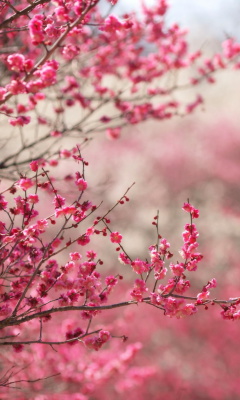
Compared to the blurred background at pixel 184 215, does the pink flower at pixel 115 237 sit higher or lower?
lower

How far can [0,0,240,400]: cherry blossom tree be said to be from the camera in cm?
325

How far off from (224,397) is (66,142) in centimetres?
1285

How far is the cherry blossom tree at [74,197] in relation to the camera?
3254mm

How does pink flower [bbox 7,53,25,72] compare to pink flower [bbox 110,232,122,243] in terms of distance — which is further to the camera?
pink flower [bbox 110,232,122,243]

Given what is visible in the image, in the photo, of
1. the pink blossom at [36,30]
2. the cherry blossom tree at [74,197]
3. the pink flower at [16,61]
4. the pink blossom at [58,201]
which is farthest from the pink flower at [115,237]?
the pink blossom at [36,30]

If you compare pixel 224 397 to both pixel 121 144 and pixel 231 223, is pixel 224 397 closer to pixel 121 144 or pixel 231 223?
pixel 231 223

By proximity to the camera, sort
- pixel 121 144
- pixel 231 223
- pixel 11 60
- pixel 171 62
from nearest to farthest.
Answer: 1. pixel 11 60
2. pixel 171 62
3. pixel 231 223
4. pixel 121 144

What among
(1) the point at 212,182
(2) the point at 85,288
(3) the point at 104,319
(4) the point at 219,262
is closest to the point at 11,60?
(2) the point at 85,288

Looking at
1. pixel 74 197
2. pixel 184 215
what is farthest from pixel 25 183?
pixel 184 215

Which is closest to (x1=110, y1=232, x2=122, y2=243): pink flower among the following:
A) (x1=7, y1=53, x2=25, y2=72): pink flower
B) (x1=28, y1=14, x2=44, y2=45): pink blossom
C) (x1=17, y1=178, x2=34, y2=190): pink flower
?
(x1=17, y1=178, x2=34, y2=190): pink flower

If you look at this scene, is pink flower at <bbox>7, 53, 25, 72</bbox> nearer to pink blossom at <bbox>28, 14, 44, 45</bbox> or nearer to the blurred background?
pink blossom at <bbox>28, 14, 44, 45</bbox>

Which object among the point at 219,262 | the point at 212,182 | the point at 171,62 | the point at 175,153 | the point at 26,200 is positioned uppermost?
the point at 175,153

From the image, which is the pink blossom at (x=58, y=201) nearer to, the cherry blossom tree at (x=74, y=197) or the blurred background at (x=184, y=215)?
the cherry blossom tree at (x=74, y=197)

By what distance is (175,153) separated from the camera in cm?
1769
